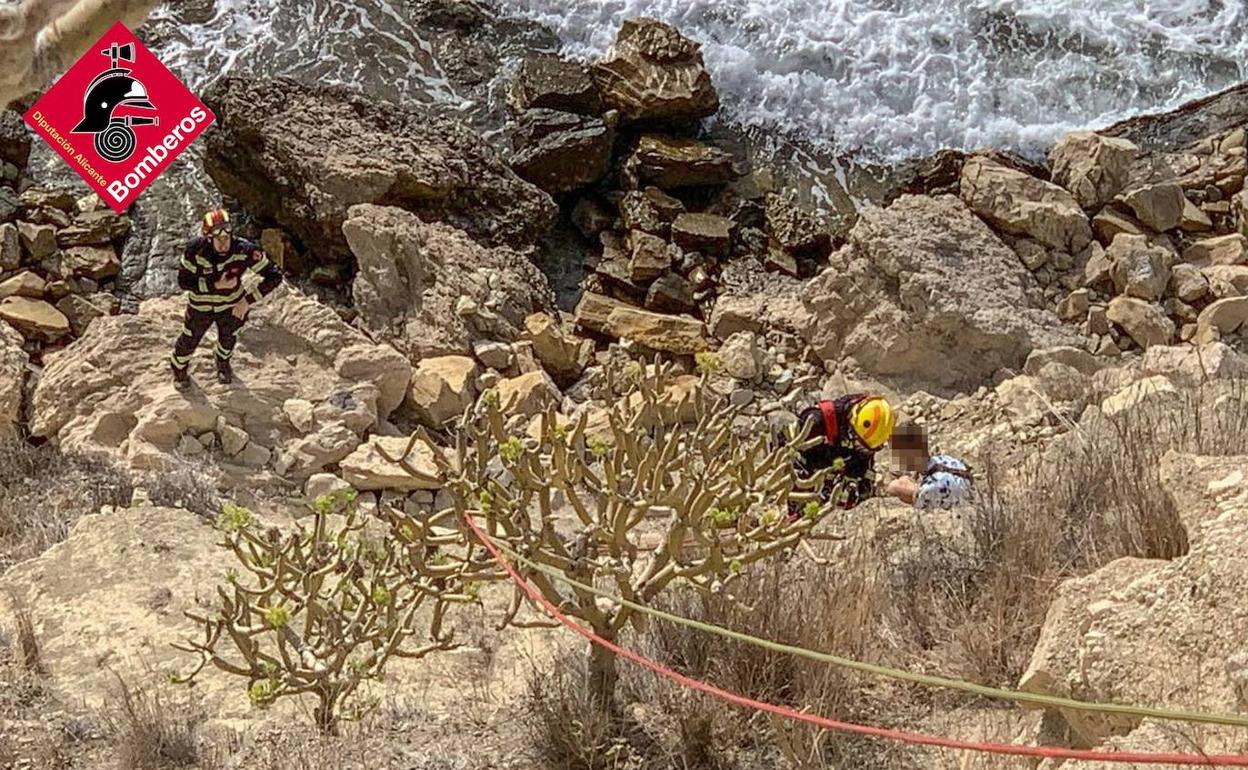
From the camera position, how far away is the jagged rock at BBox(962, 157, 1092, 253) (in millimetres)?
7387

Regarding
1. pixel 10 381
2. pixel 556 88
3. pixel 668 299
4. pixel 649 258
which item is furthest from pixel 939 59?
pixel 10 381

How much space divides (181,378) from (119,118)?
2.30 m

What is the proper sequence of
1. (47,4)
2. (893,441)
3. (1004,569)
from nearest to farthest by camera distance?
(47,4) → (1004,569) → (893,441)

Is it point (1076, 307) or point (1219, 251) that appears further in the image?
point (1219, 251)

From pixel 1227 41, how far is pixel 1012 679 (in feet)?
30.2

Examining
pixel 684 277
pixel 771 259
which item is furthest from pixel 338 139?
pixel 771 259

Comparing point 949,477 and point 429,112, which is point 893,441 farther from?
point 429,112

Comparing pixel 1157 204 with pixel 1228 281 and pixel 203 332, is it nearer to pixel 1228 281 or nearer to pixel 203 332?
pixel 1228 281

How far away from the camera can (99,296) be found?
8.00 metres

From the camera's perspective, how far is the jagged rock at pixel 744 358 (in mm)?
7156

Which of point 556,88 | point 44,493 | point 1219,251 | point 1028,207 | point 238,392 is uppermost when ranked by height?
point 556,88

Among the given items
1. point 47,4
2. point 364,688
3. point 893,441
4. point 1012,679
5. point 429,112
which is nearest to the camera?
point 47,4

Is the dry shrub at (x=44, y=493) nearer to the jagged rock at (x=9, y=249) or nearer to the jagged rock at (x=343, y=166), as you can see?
the jagged rock at (x=9, y=249)

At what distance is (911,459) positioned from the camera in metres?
4.85
